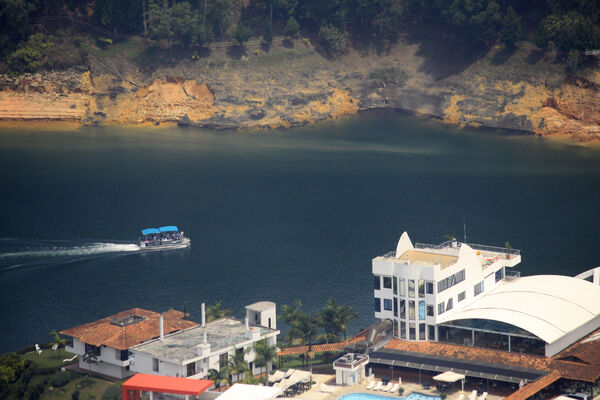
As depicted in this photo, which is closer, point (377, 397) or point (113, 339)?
point (377, 397)

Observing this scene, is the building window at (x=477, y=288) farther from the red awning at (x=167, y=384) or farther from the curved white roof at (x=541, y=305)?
the red awning at (x=167, y=384)

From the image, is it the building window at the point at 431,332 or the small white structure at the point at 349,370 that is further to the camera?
the building window at the point at 431,332

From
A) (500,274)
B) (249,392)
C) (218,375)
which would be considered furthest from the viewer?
(500,274)

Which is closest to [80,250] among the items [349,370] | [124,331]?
[124,331]

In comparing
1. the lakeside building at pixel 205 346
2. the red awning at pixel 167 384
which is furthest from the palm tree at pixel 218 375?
the red awning at pixel 167 384

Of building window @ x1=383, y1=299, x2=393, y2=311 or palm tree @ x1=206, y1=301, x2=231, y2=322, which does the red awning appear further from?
building window @ x1=383, y1=299, x2=393, y2=311

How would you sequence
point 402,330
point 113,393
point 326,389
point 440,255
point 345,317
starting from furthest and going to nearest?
point 440,255 → point 345,317 → point 402,330 → point 326,389 → point 113,393

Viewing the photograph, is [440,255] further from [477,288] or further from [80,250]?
[80,250]
